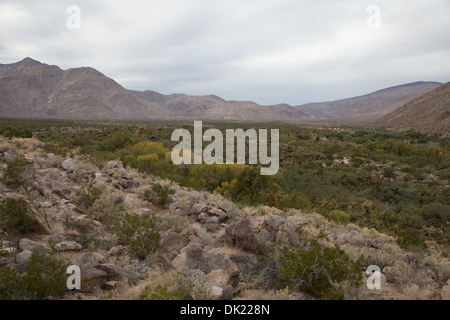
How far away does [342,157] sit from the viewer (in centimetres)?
2555

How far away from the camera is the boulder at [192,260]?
5.06 meters

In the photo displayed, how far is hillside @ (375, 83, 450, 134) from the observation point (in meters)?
46.3

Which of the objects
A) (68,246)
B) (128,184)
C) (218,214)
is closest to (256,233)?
(218,214)

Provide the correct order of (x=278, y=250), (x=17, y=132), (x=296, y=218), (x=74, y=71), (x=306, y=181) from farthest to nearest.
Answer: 1. (x=74, y=71)
2. (x=17, y=132)
3. (x=306, y=181)
4. (x=296, y=218)
5. (x=278, y=250)

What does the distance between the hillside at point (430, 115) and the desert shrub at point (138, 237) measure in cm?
4866

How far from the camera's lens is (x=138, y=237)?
220 inches

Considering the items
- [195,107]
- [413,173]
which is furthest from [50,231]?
[195,107]

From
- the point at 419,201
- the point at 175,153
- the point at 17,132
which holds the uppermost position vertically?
the point at 17,132

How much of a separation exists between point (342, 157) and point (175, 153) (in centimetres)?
1532

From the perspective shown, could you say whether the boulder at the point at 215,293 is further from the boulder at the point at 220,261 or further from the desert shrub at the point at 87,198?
the desert shrub at the point at 87,198

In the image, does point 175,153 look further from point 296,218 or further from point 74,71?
point 74,71

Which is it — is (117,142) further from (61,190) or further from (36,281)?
(36,281)

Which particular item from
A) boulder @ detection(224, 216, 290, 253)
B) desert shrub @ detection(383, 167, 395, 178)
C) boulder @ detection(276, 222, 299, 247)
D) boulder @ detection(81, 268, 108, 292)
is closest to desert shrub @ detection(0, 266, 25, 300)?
boulder @ detection(81, 268, 108, 292)

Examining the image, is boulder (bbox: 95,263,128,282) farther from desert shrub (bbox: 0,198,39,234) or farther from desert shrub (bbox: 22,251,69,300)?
desert shrub (bbox: 0,198,39,234)
